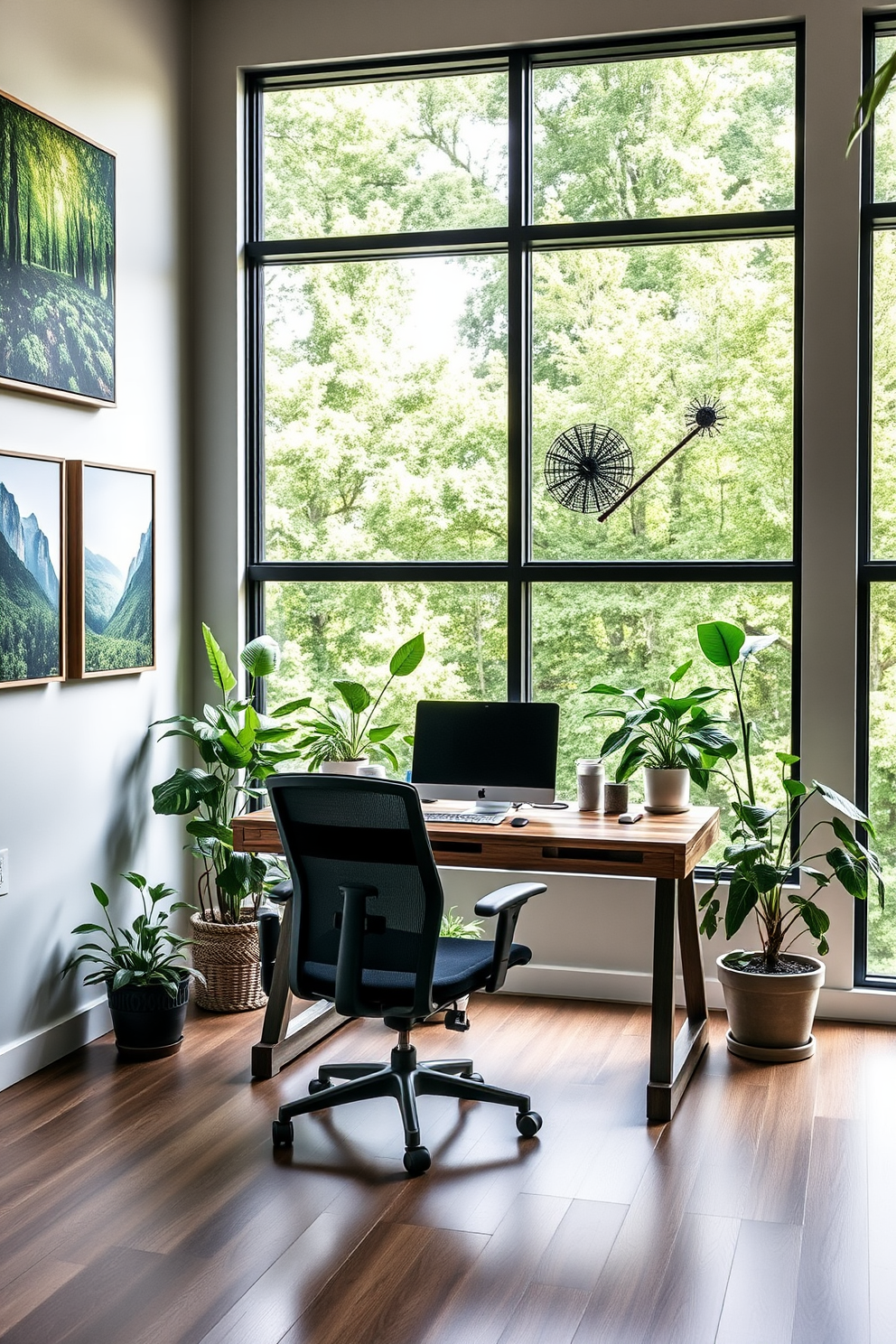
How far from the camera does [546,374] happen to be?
4617mm

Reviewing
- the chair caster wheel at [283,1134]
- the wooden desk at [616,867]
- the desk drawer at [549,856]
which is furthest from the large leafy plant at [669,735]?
the chair caster wheel at [283,1134]

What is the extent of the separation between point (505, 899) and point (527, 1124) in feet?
1.96

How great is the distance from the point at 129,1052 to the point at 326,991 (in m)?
1.14

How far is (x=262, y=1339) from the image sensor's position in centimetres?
242

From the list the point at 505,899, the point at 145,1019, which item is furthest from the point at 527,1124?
the point at 145,1019

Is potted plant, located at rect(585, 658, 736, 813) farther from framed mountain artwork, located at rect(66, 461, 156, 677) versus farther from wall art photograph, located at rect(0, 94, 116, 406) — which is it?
wall art photograph, located at rect(0, 94, 116, 406)

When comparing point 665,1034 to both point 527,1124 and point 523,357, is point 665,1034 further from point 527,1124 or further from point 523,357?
point 523,357

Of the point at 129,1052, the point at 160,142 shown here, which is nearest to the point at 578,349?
the point at 160,142

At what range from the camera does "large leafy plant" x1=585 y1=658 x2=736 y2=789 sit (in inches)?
155

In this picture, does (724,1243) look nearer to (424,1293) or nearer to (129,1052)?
(424,1293)

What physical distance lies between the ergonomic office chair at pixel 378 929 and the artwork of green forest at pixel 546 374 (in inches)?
57.0

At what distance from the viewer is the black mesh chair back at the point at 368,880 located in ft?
10.1

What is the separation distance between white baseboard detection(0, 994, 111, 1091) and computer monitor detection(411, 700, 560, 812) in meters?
1.26

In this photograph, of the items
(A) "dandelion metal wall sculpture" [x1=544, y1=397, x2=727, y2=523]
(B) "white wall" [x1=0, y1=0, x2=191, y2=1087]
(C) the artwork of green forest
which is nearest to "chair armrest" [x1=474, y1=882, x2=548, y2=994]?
(C) the artwork of green forest
